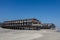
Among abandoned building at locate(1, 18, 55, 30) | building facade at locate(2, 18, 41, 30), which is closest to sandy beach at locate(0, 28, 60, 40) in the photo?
abandoned building at locate(1, 18, 55, 30)

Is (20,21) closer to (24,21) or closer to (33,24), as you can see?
(24,21)

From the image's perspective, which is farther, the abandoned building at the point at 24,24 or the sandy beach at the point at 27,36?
the abandoned building at the point at 24,24

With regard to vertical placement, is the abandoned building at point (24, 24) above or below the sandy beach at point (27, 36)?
above

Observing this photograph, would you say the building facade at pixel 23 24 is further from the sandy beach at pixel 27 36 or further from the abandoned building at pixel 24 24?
the sandy beach at pixel 27 36

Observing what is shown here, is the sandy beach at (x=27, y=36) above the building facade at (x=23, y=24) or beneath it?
beneath

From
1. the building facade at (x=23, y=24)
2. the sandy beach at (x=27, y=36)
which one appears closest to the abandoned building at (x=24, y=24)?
the building facade at (x=23, y=24)

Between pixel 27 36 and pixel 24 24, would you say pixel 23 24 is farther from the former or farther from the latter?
pixel 27 36

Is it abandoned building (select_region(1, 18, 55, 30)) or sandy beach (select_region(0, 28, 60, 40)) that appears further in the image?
abandoned building (select_region(1, 18, 55, 30))

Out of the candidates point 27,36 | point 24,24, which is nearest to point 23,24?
point 24,24

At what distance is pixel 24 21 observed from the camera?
63.4 meters

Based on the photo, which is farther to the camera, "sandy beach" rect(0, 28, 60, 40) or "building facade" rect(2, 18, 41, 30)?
"building facade" rect(2, 18, 41, 30)

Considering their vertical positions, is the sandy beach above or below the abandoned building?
below

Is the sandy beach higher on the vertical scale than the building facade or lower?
lower

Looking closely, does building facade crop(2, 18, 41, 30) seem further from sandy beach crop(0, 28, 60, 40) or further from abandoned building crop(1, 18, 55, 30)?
sandy beach crop(0, 28, 60, 40)
